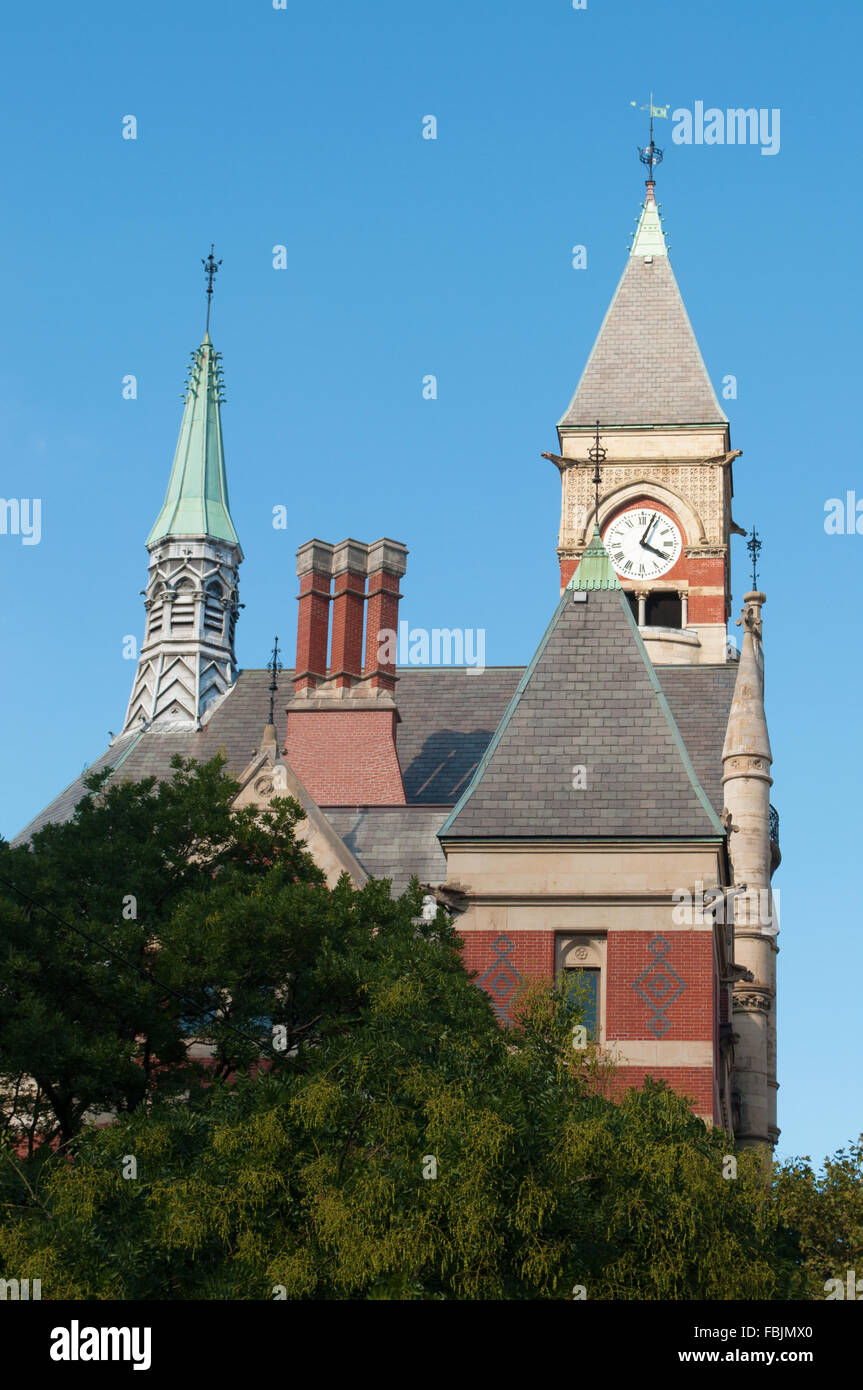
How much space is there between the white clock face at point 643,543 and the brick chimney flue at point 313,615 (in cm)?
1691

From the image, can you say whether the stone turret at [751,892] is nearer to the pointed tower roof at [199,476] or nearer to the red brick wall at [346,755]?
the red brick wall at [346,755]

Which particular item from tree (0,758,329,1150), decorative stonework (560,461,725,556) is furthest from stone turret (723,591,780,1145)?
decorative stonework (560,461,725,556)

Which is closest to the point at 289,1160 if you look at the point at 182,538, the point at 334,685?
the point at 334,685

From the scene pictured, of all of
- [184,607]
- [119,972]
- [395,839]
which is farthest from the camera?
[184,607]

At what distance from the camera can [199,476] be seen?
173ft

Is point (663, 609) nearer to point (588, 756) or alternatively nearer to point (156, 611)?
point (156, 611)

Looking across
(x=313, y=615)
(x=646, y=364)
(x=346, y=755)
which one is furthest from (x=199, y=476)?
(x=646, y=364)

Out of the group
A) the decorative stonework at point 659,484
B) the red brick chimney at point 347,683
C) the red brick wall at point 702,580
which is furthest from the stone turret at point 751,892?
the decorative stonework at point 659,484

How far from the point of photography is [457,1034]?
74.8 ft

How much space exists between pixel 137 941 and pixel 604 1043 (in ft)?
19.1

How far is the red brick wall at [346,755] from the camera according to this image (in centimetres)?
4125

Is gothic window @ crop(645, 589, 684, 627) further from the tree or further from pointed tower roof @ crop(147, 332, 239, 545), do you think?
the tree

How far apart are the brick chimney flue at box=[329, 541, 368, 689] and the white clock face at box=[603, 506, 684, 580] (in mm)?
16995

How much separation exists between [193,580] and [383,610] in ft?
31.2
